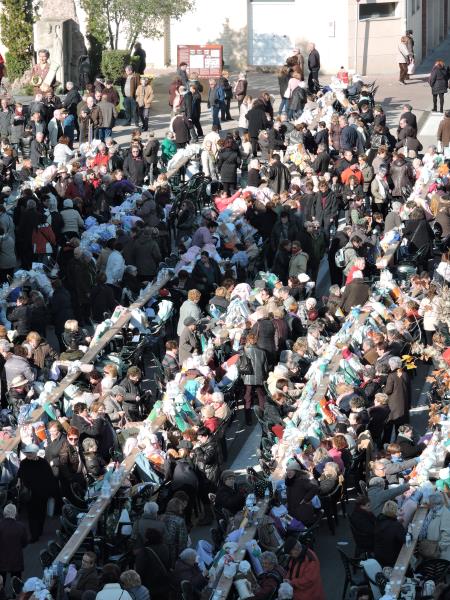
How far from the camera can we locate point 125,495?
60.1ft

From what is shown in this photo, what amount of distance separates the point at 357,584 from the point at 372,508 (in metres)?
1.15

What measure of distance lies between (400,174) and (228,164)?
9.77 feet

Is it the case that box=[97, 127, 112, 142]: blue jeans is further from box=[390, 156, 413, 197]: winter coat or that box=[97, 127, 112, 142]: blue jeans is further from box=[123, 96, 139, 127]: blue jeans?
box=[390, 156, 413, 197]: winter coat

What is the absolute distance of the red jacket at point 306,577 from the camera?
16.5 m

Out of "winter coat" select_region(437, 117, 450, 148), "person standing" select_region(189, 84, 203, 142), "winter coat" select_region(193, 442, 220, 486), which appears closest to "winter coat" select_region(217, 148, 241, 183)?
"person standing" select_region(189, 84, 203, 142)

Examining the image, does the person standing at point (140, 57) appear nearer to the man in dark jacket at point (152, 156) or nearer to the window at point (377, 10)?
the window at point (377, 10)

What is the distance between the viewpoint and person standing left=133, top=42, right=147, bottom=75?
37475 millimetres

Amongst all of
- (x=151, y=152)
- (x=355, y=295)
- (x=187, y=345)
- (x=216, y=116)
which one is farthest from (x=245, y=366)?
(x=216, y=116)

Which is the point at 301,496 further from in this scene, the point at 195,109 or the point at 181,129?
the point at 195,109

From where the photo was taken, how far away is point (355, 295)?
23.2 metres

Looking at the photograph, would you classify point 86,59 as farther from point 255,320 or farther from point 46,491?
point 46,491

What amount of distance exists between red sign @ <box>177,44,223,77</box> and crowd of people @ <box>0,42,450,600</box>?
3050mm

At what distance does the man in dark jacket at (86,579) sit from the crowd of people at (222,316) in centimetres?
3

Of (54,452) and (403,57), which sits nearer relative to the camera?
(54,452)
